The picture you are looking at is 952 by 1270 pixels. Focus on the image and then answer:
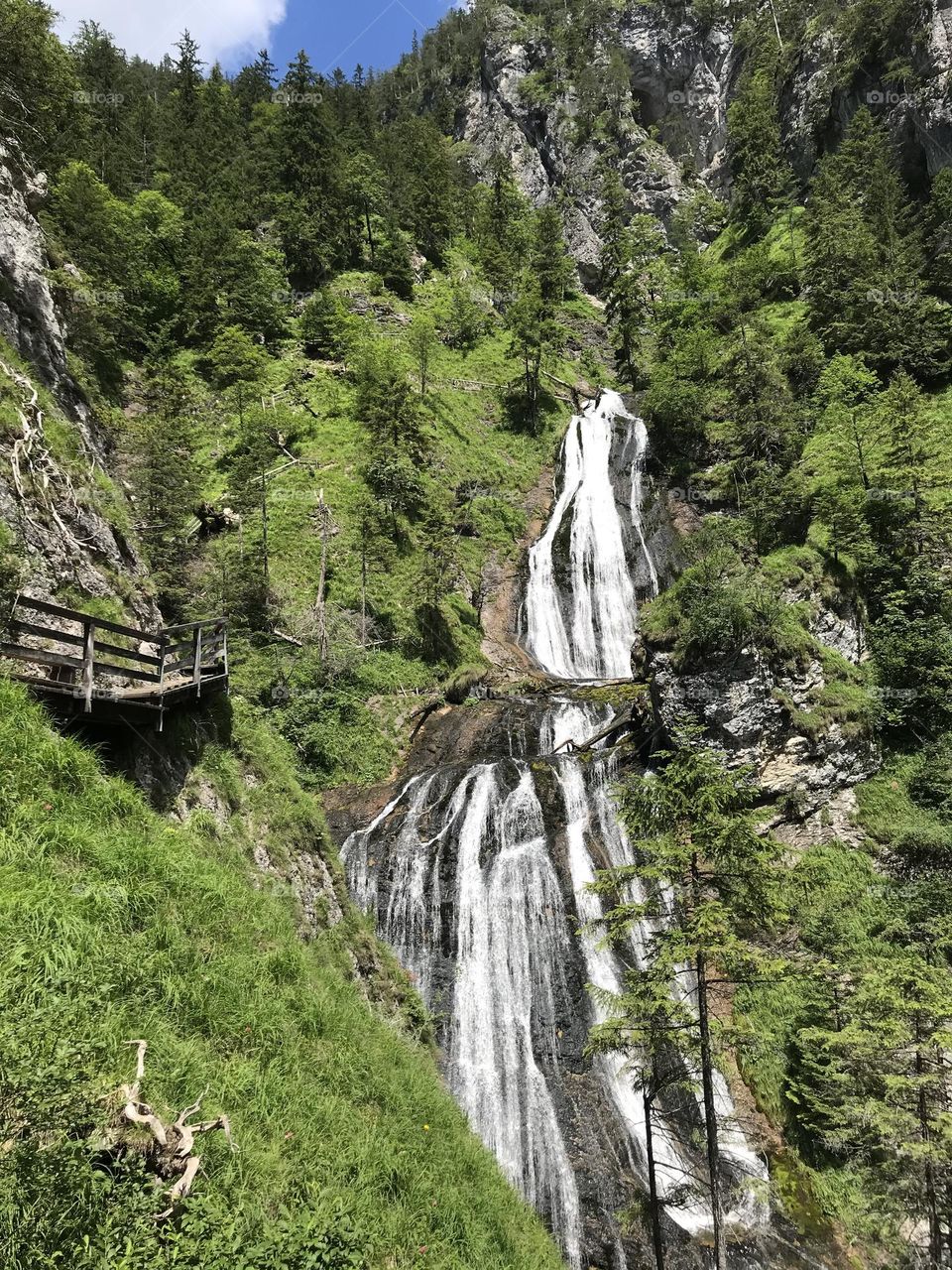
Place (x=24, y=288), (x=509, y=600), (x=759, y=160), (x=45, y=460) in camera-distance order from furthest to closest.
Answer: (x=759, y=160)
(x=509, y=600)
(x=24, y=288)
(x=45, y=460)

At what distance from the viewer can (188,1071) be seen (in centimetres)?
497

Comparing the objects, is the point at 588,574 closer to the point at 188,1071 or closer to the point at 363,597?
the point at 363,597

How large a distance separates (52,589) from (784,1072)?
668 inches

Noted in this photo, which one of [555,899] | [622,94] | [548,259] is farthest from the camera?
[622,94]

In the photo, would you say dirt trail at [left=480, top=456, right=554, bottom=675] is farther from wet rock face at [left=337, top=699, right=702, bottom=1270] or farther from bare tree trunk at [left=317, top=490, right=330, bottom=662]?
bare tree trunk at [left=317, top=490, right=330, bottom=662]

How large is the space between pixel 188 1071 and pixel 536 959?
398 inches

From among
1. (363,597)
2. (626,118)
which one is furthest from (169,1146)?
(626,118)

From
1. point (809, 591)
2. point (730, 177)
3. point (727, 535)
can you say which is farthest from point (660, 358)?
point (730, 177)

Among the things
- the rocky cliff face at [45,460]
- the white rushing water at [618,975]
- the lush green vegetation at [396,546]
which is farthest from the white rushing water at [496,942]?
the rocky cliff face at [45,460]

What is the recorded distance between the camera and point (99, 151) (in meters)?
38.9

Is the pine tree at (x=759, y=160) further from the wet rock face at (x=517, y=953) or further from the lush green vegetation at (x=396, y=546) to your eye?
the wet rock face at (x=517, y=953)

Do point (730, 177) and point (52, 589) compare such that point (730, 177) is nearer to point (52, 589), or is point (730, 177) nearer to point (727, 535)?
point (727, 535)

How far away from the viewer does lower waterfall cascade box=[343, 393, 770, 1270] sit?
1038 cm

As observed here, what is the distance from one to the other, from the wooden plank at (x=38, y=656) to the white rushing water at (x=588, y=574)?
2054 cm
